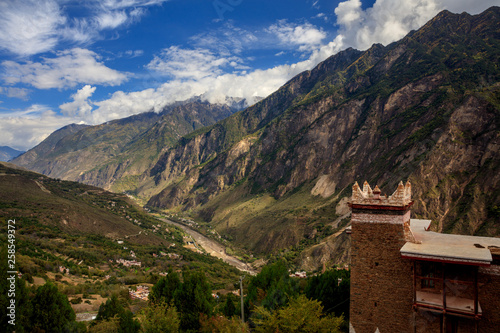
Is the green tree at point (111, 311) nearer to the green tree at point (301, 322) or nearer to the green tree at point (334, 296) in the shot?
the green tree at point (301, 322)

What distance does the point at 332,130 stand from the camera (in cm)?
15125

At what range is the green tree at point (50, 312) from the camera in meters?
21.3

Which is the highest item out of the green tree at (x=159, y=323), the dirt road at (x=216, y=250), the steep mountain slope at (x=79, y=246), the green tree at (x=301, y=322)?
the green tree at (x=301, y=322)

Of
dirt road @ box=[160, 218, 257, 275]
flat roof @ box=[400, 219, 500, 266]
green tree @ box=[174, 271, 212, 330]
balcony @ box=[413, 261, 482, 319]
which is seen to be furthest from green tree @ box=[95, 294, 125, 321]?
dirt road @ box=[160, 218, 257, 275]

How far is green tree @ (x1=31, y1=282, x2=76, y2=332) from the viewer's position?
21266mm

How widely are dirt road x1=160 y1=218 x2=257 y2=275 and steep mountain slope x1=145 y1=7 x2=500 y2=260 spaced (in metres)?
10.1

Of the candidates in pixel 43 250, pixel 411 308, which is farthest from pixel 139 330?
pixel 43 250

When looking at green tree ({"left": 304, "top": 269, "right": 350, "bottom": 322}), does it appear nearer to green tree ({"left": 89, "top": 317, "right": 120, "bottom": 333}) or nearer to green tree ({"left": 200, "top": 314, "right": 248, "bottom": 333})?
green tree ({"left": 200, "top": 314, "right": 248, "bottom": 333})

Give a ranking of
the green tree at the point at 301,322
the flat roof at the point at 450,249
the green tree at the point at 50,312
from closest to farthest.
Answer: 1. the flat roof at the point at 450,249
2. the green tree at the point at 301,322
3. the green tree at the point at 50,312

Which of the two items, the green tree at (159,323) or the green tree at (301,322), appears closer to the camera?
the green tree at (301,322)

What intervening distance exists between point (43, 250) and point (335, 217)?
82077mm

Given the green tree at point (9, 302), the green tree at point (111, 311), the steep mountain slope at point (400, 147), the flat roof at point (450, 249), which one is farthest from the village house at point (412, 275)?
the steep mountain slope at point (400, 147)

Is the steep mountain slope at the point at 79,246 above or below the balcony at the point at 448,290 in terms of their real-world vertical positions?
below

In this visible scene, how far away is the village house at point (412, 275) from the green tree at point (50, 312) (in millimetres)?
21488
